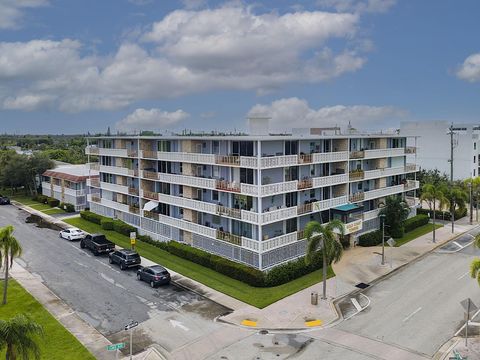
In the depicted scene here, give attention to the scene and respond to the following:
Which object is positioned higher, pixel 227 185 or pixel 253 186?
pixel 253 186

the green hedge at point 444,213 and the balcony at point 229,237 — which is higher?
the balcony at point 229,237

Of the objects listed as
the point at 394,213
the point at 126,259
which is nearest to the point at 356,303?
the point at 394,213

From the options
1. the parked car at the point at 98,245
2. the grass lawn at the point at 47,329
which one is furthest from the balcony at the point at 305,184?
the grass lawn at the point at 47,329

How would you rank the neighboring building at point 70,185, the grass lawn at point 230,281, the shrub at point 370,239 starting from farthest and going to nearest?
the neighboring building at point 70,185 → the shrub at point 370,239 → the grass lawn at point 230,281

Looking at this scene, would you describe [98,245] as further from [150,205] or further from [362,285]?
[362,285]

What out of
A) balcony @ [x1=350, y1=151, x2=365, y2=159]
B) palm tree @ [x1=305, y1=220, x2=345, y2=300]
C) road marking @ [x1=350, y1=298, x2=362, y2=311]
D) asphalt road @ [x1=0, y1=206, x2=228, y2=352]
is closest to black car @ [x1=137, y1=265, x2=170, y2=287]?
asphalt road @ [x1=0, y1=206, x2=228, y2=352]

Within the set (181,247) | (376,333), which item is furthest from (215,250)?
(376,333)

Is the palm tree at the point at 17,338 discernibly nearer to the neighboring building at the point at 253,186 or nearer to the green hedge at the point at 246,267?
the green hedge at the point at 246,267
